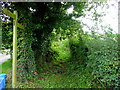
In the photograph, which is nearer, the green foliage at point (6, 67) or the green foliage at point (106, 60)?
the green foliage at point (106, 60)

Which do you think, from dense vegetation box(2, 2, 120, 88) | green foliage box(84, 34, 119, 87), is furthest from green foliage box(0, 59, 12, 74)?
green foliage box(84, 34, 119, 87)

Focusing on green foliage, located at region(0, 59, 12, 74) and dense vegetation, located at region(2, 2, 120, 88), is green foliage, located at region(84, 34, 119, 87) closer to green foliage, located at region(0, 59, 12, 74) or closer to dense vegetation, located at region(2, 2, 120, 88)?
dense vegetation, located at region(2, 2, 120, 88)

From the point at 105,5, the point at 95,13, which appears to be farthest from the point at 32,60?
the point at 105,5

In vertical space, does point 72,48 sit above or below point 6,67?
above

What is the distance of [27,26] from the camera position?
122 inches

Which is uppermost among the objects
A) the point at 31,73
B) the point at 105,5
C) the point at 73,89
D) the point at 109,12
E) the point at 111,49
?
the point at 105,5

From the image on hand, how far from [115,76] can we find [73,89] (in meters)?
1.03

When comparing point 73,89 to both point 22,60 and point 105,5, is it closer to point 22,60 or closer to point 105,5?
point 22,60

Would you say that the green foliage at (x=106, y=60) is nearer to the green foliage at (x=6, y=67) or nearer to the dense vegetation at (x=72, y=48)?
the dense vegetation at (x=72, y=48)

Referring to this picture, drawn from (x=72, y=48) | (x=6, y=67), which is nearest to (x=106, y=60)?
(x=72, y=48)

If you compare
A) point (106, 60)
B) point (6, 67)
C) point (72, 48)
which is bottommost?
point (6, 67)

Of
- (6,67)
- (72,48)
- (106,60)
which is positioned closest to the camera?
(106,60)

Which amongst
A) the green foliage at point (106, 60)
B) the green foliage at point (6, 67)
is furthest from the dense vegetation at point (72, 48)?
the green foliage at point (6, 67)

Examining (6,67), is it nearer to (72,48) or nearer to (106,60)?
(72,48)
